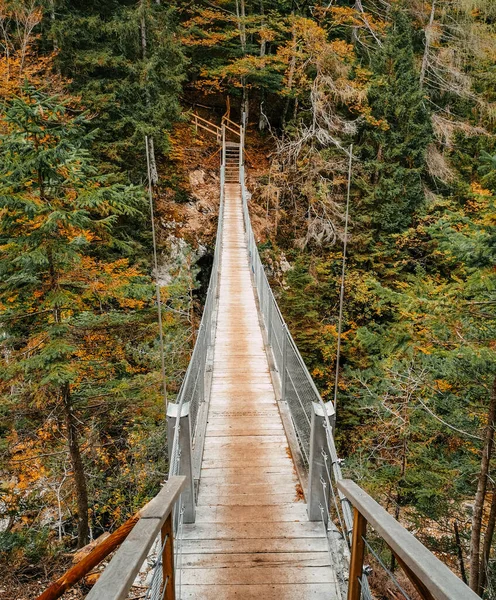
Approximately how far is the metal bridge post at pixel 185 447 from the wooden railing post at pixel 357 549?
4.69 feet

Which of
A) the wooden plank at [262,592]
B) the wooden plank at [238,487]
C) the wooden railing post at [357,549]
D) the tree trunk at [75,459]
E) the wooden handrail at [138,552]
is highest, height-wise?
the wooden handrail at [138,552]

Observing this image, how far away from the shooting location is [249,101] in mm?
21109

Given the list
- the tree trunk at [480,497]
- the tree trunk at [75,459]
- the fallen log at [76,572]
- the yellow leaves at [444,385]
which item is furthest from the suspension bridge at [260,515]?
the yellow leaves at [444,385]

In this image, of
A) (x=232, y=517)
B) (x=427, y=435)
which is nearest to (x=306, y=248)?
(x=427, y=435)

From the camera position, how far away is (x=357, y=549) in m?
1.65

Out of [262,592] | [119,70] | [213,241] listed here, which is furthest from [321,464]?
[119,70]

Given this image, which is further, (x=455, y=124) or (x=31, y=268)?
(x=455, y=124)

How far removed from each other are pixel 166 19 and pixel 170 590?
698 inches

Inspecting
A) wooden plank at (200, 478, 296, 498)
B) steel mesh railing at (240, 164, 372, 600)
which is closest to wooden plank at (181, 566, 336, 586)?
steel mesh railing at (240, 164, 372, 600)

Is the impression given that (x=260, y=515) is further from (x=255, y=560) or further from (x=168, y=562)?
(x=168, y=562)

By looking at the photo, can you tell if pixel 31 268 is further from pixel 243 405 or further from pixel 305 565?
pixel 305 565

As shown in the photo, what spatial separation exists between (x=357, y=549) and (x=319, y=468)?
1.34 metres

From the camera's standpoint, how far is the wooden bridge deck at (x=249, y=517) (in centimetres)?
252

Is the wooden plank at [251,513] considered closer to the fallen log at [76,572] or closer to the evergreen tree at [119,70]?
the fallen log at [76,572]
